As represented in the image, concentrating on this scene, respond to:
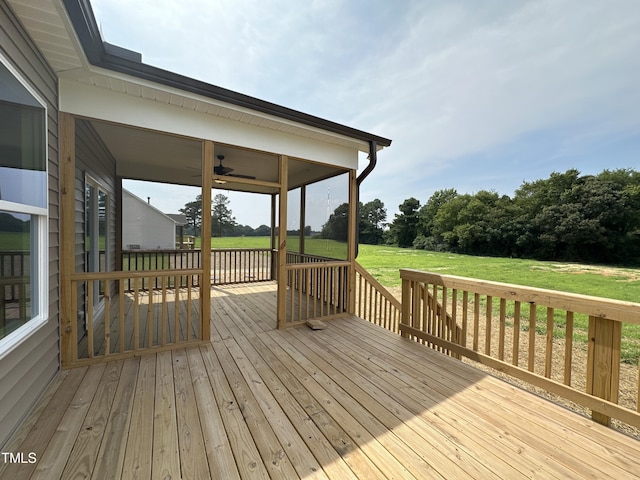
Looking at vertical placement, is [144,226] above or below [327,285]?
above

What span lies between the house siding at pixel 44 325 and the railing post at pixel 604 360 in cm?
361

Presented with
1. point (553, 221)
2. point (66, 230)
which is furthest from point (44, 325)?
point (553, 221)

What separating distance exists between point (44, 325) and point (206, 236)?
1453 millimetres

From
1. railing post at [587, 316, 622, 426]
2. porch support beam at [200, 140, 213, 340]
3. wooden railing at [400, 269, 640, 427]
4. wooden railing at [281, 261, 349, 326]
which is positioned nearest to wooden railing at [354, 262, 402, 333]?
wooden railing at [281, 261, 349, 326]

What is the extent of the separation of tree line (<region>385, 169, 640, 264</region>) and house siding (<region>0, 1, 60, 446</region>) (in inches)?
1133

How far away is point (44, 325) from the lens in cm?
193

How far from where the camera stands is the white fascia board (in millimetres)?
2324

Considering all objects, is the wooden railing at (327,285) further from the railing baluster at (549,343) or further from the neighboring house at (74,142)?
the railing baluster at (549,343)

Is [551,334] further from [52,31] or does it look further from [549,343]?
[52,31]

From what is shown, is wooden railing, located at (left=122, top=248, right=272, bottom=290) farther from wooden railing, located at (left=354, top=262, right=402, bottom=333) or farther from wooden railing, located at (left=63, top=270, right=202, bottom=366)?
wooden railing, located at (left=354, top=262, right=402, bottom=333)

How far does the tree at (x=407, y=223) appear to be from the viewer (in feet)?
113

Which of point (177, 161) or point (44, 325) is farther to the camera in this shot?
point (177, 161)

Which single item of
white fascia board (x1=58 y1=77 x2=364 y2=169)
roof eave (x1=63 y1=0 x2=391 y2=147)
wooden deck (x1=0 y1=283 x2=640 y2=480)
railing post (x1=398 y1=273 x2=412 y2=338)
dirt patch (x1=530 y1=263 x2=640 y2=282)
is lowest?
dirt patch (x1=530 y1=263 x2=640 y2=282)

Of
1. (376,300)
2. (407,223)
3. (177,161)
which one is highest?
(407,223)
